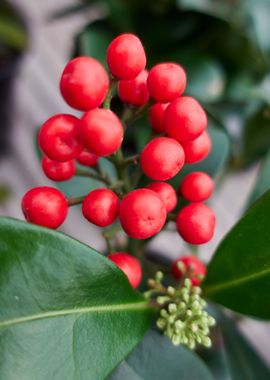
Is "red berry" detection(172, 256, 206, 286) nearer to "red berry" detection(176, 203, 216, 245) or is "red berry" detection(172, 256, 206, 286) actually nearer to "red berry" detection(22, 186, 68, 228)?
"red berry" detection(176, 203, 216, 245)

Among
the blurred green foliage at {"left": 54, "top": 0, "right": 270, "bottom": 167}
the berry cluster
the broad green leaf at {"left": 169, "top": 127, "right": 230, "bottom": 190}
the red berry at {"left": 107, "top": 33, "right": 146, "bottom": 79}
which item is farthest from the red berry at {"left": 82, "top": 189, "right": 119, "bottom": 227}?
the blurred green foliage at {"left": 54, "top": 0, "right": 270, "bottom": 167}

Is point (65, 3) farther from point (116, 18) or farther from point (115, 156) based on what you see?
point (115, 156)

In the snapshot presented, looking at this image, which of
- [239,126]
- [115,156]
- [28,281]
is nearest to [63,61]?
[239,126]

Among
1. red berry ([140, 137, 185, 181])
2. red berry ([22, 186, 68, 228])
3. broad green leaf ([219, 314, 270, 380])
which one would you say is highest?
red berry ([140, 137, 185, 181])

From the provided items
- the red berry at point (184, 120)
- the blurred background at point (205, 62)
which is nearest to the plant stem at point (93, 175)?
the red berry at point (184, 120)

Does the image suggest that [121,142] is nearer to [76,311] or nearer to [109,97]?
[109,97]

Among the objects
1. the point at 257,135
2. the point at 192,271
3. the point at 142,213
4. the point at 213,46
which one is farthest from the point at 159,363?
the point at 213,46
